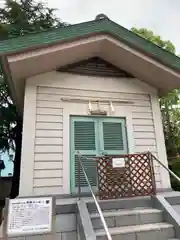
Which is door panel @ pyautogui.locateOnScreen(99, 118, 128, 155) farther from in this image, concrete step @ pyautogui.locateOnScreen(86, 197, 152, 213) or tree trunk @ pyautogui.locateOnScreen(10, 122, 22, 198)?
tree trunk @ pyautogui.locateOnScreen(10, 122, 22, 198)

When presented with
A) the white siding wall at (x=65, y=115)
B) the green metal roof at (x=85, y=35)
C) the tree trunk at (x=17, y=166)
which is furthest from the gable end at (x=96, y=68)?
the tree trunk at (x=17, y=166)

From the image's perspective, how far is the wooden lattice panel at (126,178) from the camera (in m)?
3.48

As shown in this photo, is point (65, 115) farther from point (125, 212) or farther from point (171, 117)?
point (171, 117)

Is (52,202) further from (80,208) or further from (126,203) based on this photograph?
(126,203)

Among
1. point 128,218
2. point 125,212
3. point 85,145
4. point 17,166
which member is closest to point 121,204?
point 125,212

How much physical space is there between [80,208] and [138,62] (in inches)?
137

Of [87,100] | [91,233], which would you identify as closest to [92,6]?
[87,100]

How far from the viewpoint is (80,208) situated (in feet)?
9.52

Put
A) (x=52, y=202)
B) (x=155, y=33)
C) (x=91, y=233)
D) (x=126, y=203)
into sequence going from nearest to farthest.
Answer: (x=91, y=233), (x=52, y=202), (x=126, y=203), (x=155, y=33)

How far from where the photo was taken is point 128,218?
9.70ft

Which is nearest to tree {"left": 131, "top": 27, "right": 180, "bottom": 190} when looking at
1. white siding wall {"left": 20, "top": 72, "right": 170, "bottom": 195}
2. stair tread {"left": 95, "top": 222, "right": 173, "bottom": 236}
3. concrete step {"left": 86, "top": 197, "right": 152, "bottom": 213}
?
white siding wall {"left": 20, "top": 72, "right": 170, "bottom": 195}

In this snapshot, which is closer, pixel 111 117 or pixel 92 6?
pixel 111 117

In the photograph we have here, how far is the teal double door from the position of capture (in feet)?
14.2

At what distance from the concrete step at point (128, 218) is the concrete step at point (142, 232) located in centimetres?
9
